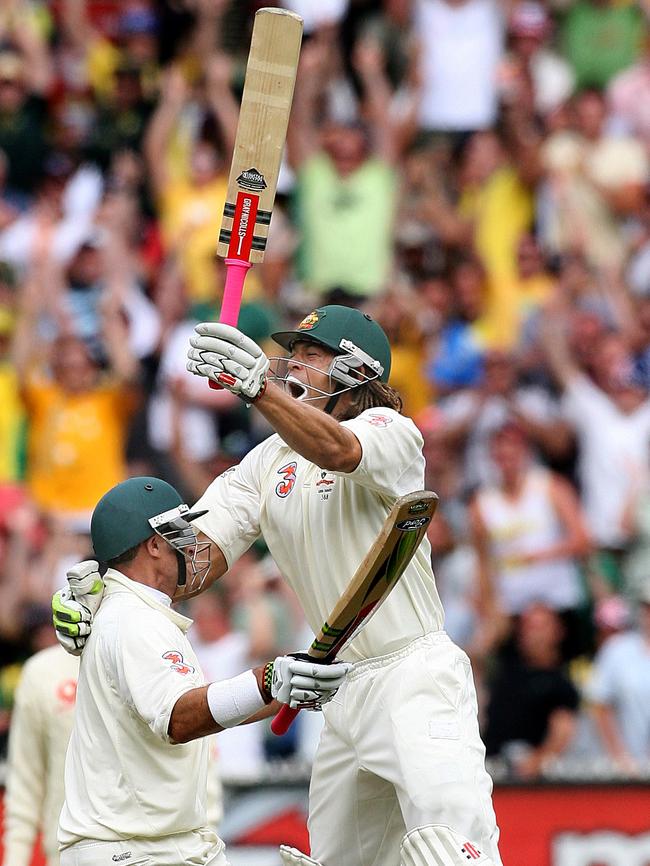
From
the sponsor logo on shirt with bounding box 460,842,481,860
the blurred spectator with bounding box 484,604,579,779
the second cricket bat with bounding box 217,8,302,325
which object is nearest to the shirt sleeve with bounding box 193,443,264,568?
the second cricket bat with bounding box 217,8,302,325

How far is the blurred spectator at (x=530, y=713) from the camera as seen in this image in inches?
392

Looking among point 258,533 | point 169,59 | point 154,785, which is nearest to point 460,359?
point 169,59

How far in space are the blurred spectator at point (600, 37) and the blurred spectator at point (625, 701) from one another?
549cm

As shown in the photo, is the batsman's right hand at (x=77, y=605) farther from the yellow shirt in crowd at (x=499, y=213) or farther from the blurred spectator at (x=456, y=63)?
the blurred spectator at (x=456, y=63)

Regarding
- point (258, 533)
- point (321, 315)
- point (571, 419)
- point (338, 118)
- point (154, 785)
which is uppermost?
point (338, 118)

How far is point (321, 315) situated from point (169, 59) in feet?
26.5

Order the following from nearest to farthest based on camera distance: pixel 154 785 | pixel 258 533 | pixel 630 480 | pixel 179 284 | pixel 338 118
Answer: pixel 154 785 < pixel 258 533 < pixel 630 480 < pixel 179 284 < pixel 338 118

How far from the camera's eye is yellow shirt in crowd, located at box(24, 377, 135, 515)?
11664 millimetres

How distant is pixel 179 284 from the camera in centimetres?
1252

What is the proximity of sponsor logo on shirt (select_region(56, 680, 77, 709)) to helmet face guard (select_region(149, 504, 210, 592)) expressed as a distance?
1384mm

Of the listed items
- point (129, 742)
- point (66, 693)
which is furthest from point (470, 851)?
point (66, 693)

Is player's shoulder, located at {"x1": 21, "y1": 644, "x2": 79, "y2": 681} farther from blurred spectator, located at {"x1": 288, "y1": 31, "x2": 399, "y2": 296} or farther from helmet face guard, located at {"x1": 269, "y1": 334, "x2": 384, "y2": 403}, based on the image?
blurred spectator, located at {"x1": 288, "y1": 31, "x2": 399, "y2": 296}

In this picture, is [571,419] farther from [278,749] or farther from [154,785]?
[154,785]

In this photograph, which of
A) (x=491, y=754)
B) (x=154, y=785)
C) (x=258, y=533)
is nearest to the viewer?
(x=154, y=785)
